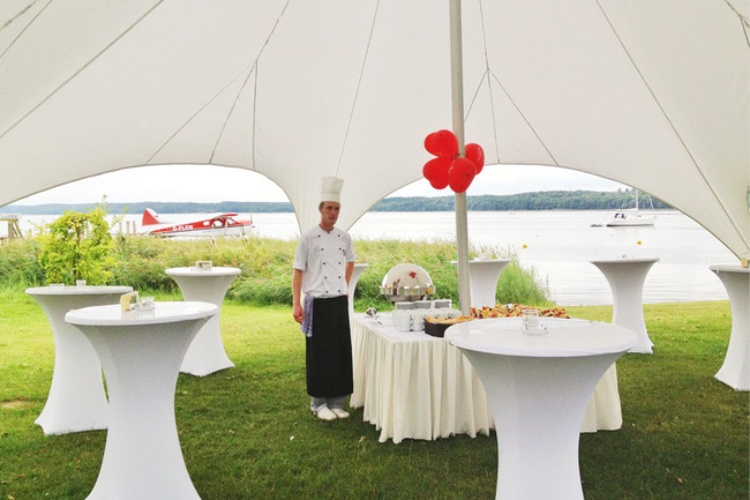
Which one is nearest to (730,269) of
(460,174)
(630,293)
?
(630,293)

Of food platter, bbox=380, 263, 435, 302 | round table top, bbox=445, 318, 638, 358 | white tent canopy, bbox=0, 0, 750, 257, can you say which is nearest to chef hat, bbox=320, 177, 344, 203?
food platter, bbox=380, 263, 435, 302

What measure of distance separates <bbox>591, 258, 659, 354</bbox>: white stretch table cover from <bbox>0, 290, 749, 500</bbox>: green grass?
0.42 m

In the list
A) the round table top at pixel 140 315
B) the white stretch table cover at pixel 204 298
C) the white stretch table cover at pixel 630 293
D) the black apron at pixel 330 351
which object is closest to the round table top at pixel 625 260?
the white stretch table cover at pixel 630 293

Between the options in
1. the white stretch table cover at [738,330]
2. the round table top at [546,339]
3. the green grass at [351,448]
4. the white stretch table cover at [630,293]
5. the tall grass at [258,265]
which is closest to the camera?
the round table top at [546,339]

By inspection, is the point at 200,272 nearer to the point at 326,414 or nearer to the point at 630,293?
the point at 326,414

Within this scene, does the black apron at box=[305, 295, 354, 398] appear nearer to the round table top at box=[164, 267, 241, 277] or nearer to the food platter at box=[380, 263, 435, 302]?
the food platter at box=[380, 263, 435, 302]

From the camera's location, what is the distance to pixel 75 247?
483 cm

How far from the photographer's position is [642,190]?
587 cm

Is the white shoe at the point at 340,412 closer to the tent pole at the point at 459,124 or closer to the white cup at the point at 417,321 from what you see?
the white cup at the point at 417,321

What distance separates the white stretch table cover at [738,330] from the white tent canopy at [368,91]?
1.02 feet

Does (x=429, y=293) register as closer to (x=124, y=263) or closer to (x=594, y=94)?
(x=594, y=94)

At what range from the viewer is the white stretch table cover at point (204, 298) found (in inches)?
237

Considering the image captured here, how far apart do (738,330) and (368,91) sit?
3.92 metres

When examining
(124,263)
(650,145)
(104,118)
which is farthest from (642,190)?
(124,263)
